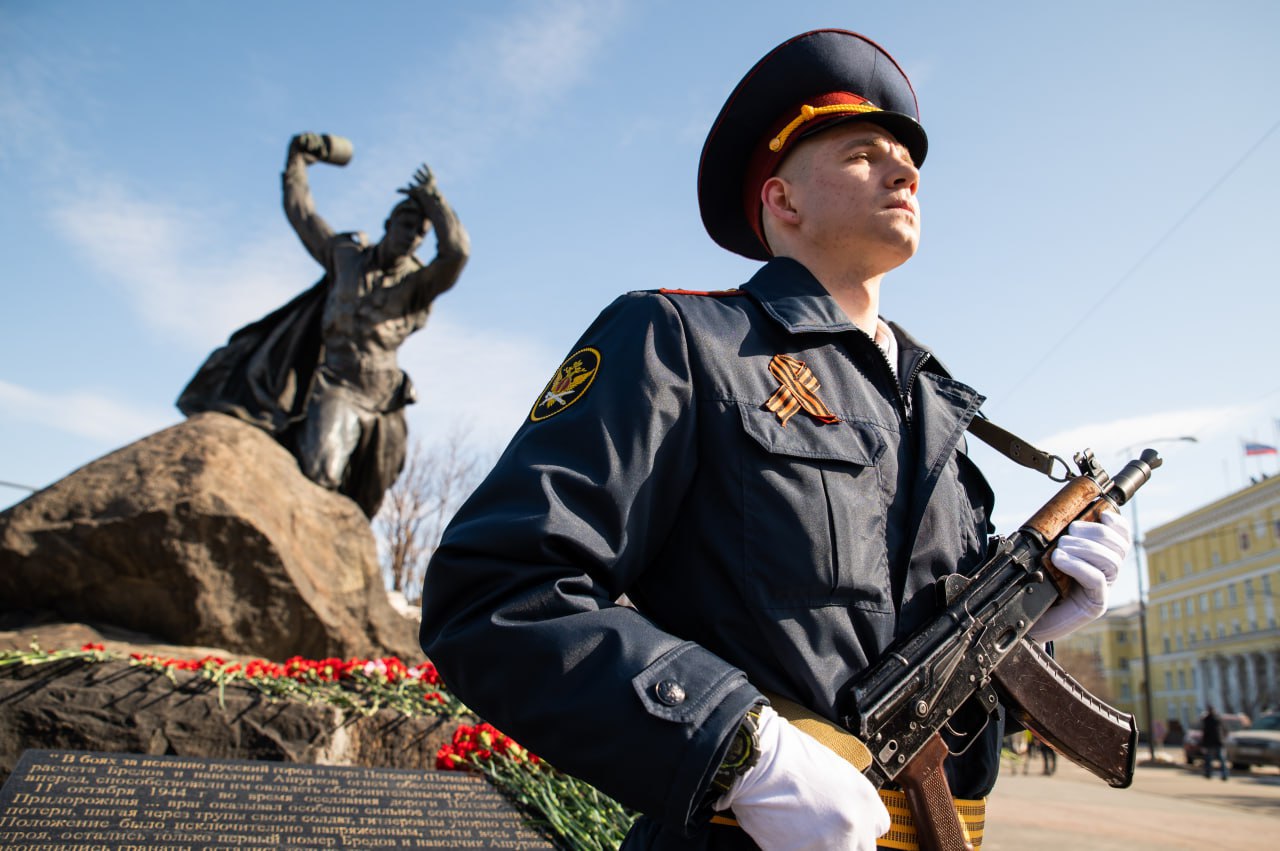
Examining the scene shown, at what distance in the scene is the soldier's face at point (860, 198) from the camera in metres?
1.85

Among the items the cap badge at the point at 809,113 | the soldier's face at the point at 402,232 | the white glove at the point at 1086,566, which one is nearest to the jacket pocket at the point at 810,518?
the white glove at the point at 1086,566

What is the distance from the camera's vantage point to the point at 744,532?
1.45 meters

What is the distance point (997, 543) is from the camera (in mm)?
1700

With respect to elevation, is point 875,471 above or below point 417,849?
above

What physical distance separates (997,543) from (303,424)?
650 cm

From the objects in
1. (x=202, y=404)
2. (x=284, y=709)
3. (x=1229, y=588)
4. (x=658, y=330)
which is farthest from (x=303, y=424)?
(x=1229, y=588)

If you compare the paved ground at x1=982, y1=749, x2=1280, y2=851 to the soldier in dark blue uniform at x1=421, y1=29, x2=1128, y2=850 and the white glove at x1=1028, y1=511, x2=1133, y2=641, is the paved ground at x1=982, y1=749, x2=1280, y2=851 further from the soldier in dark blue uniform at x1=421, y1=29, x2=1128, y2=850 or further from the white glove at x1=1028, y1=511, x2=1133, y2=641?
the soldier in dark blue uniform at x1=421, y1=29, x2=1128, y2=850

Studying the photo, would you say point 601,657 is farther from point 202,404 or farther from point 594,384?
point 202,404

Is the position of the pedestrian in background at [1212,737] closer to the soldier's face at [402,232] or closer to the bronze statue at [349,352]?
the bronze statue at [349,352]

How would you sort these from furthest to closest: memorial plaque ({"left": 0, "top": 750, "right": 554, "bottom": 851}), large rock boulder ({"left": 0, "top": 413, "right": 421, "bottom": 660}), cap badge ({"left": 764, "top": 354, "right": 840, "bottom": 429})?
1. large rock boulder ({"left": 0, "top": 413, "right": 421, "bottom": 660})
2. memorial plaque ({"left": 0, "top": 750, "right": 554, "bottom": 851})
3. cap badge ({"left": 764, "top": 354, "right": 840, "bottom": 429})

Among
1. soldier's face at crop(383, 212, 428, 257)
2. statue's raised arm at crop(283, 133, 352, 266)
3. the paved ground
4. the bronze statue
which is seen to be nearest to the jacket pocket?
the paved ground

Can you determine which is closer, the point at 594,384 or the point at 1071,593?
the point at 594,384

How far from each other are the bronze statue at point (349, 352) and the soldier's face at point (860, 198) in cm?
597

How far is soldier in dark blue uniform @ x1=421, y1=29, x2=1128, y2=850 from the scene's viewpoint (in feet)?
3.89
